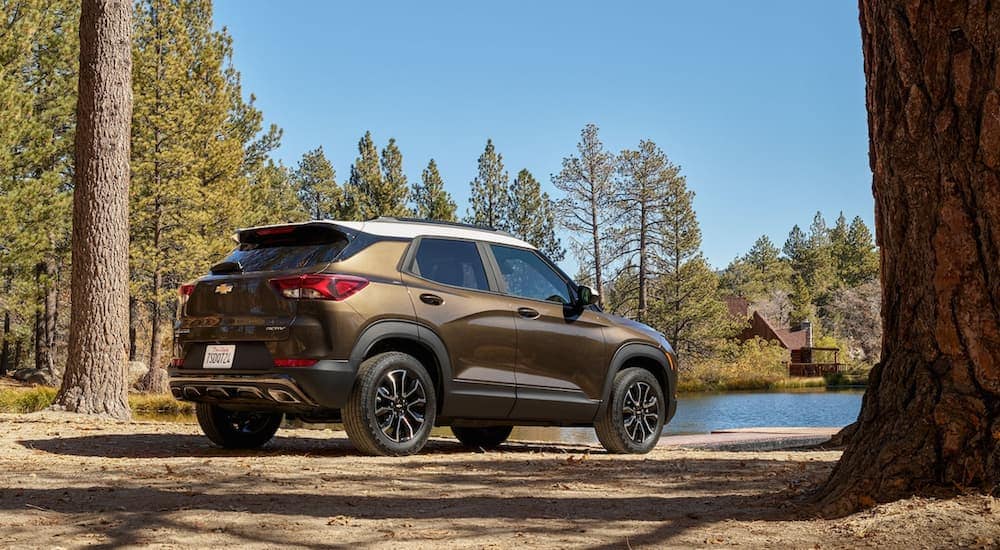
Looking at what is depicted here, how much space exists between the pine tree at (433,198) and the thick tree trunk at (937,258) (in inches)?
2043

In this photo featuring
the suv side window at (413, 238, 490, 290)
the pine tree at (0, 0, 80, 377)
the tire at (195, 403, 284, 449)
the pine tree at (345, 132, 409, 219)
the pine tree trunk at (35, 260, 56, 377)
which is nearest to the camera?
the suv side window at (413, 238, 490, 290)

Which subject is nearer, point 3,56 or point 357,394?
point 357,394

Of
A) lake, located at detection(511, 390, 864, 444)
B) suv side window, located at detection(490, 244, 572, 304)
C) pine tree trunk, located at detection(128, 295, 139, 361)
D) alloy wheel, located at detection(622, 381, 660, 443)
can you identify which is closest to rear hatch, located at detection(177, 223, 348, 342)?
suv side window, located at detection(490, 244, 572, 304)

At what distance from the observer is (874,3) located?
4.95m

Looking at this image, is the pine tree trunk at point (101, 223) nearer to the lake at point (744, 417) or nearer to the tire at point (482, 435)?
the tire at point (482, 435)

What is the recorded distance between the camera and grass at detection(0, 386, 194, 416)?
19969 mm

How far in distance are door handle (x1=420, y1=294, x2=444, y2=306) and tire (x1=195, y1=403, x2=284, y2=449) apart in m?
1.89

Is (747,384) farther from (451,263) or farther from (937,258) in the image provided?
(937,258)

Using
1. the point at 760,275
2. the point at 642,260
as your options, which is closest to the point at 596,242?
the point at 642,260

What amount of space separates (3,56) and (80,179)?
2047 centimetres

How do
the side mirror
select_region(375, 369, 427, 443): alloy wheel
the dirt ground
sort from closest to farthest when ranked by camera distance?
the dirt ground, select_region(375, 369, 427, 443): alloy wheel, the side mirror

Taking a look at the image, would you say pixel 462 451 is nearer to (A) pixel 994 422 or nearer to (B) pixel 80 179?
(A) pixel 994 422

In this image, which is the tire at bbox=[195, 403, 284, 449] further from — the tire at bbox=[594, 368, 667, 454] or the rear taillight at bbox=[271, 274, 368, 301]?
the tire at bbox=[594, 368, 667, 454]

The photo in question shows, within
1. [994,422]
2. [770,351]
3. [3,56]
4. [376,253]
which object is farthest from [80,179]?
[770,351]
